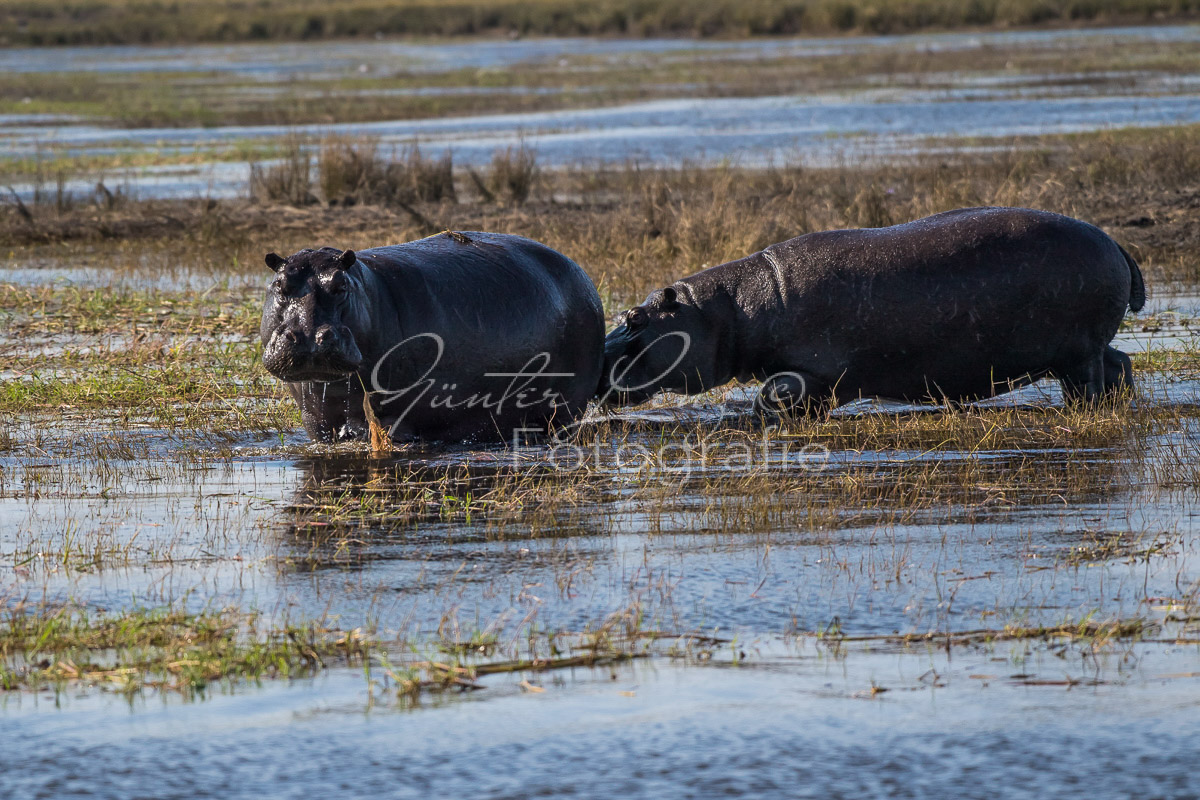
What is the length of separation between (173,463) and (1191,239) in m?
9.57

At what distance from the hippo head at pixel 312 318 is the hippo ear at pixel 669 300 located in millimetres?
2154

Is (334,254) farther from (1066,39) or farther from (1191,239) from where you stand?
(1066,39)

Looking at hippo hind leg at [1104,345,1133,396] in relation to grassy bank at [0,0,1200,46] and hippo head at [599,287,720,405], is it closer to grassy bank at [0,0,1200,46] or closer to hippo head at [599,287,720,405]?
hippo head at [599,287,720,405]

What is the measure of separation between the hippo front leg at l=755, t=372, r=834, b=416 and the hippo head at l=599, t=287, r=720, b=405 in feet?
1.41

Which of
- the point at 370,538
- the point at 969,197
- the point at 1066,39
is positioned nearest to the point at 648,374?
the point at 370,538

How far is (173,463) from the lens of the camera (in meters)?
7.71

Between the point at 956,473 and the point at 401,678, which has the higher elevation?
the point at 956,473

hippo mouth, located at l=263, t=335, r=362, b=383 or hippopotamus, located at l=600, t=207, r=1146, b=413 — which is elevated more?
hippopotamus, located at l=600, t=207, r=1146, b=413

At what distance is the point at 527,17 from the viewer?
6544 cm

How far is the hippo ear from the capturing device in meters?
8.79

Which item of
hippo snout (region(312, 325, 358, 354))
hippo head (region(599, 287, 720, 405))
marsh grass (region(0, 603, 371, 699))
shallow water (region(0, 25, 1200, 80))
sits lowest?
marsh grass (region(0, 603, 371, 699))

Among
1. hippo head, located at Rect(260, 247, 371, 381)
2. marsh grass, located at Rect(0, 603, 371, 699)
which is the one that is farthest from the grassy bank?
marsh grass, located at Rect(0, 603, 371, 699)

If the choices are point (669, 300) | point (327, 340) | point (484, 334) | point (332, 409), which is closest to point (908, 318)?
point (669, 300)

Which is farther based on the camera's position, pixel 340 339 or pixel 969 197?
pixel 969 197
